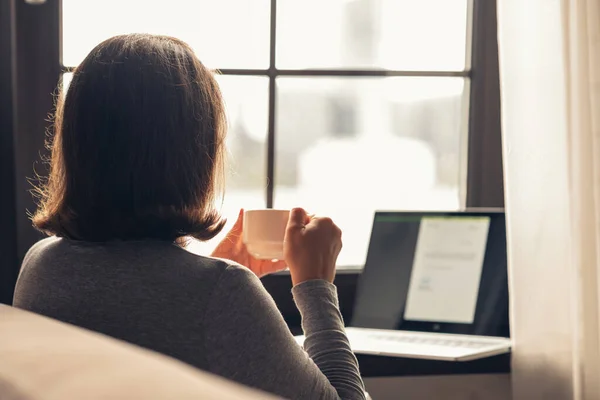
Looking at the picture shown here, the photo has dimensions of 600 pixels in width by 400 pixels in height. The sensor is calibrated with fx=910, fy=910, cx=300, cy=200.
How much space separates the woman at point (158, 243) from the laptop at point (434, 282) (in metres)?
0.72

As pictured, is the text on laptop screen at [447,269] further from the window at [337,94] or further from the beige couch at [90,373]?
the beige couch at [90,373]

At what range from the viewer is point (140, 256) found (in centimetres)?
102

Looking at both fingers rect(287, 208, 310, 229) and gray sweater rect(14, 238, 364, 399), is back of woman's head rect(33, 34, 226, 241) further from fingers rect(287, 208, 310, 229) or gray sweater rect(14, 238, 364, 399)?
fingers rect(287, 208, 310, 229)

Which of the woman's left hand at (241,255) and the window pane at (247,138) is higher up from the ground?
the window pane at (247,138)

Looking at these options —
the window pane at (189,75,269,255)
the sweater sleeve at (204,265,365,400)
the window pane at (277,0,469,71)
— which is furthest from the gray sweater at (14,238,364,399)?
the window pane at (277,0,469,71)

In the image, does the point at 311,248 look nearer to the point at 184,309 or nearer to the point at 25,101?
the point at 184,309

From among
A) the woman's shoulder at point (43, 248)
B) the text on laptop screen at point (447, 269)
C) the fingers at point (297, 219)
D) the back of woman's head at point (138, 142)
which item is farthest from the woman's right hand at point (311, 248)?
the text on laptop screen at point (447, 269)

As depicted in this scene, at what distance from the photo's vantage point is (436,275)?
1897 millimetres

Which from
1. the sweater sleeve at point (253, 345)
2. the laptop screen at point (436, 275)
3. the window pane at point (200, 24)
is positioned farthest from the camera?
the window pane at point (200, 24)

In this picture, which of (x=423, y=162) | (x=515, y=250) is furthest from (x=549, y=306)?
(x=423, y=162)

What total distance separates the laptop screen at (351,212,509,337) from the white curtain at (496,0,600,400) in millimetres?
168

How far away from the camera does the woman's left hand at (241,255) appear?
1415 millimetres

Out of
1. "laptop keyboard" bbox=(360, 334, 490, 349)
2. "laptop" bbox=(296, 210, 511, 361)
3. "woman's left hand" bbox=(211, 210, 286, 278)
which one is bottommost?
"laptop keyboard" bbox=(360, 334, 490, 349)

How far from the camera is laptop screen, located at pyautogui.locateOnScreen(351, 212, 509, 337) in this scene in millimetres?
1839
